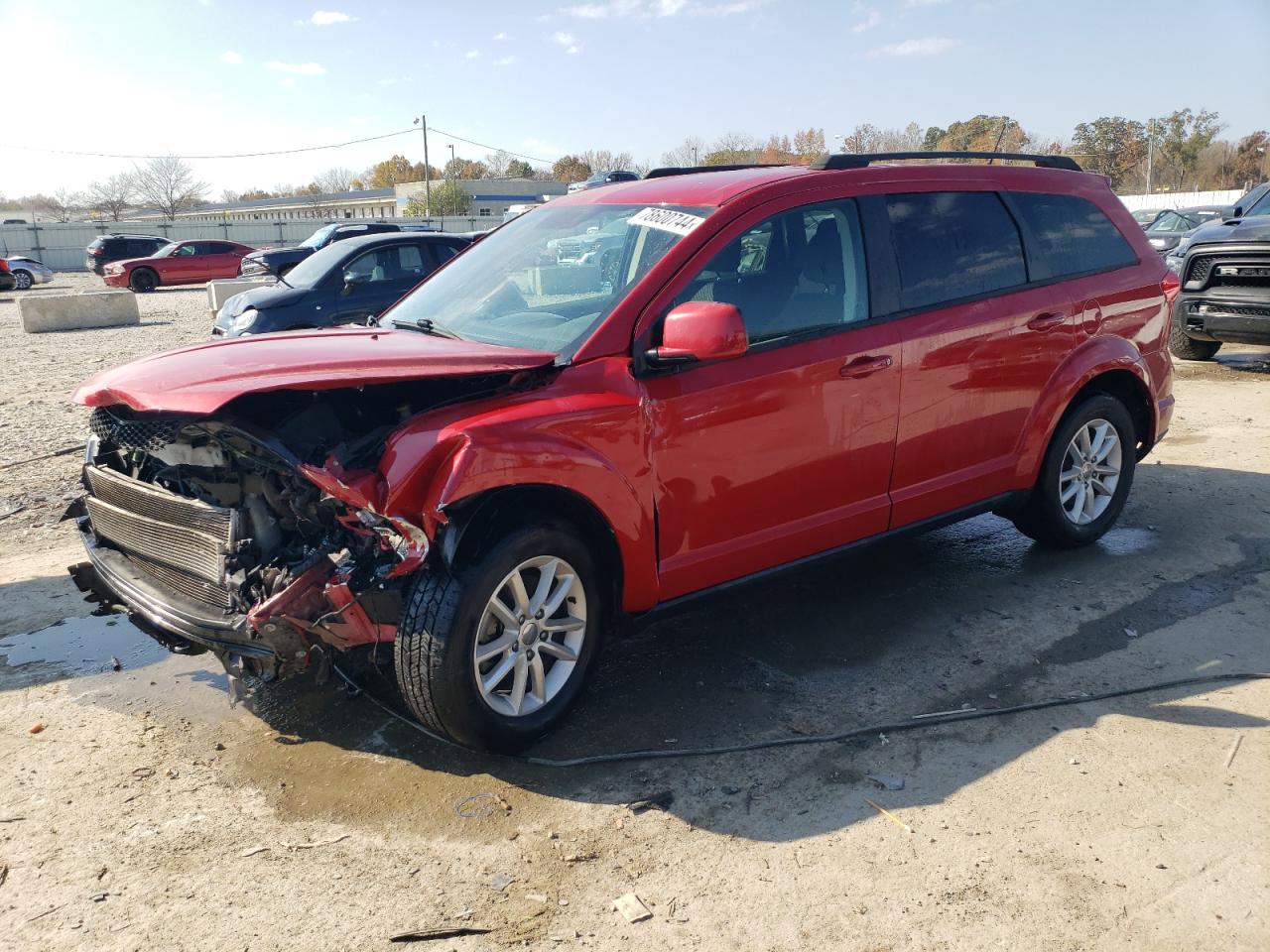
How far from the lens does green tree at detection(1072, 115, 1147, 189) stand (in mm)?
79062

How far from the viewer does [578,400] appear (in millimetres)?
3352

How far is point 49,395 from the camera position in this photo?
Answer: 10547 mm

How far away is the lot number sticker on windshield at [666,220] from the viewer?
3.74 m

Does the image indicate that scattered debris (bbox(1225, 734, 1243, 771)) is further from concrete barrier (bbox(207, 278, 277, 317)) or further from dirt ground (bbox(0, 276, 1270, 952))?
concrete barrier (bbox(207, 278, 277, 317))

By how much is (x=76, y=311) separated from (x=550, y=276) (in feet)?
58.6

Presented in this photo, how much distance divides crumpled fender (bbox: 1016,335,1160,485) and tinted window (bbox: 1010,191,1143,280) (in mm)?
411

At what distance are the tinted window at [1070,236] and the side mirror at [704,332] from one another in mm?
2221

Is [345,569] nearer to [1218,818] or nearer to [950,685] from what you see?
[950,685]

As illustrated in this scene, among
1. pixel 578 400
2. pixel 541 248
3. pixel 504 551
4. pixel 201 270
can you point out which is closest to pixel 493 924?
pixel 504 551

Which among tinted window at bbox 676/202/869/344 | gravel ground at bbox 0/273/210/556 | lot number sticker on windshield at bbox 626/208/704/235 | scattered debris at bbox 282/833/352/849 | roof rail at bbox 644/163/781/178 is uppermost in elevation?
roof rail at bbox 644/163/781/178

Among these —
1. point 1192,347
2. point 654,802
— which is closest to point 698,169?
point 654,802

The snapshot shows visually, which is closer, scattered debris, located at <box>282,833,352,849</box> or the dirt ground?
the dirt ground

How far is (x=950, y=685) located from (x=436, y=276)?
298cm

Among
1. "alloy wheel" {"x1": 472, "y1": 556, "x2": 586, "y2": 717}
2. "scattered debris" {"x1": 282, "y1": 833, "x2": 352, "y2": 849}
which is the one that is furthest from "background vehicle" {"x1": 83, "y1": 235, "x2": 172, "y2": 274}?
"scattered debris" {"x1": 282, "y1": 833, "x2": 352, "y2": 849}
